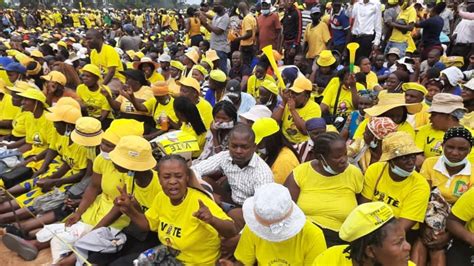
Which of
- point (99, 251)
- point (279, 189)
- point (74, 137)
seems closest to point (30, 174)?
point (74, 137)

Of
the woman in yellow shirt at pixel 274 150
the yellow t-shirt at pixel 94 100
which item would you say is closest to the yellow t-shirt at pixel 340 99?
the woman in yellow shirt at pixel 274 150

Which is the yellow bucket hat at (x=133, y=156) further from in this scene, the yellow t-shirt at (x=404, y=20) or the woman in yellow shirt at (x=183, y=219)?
the yellow t-shirt at (x=404, y=20)

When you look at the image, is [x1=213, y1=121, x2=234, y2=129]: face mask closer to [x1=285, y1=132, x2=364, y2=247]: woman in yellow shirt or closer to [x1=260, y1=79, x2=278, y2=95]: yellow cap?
[x1=260, y1=79, x2=278, y2=95]: yellow cap

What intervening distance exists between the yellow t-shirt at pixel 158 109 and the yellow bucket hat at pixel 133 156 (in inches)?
88.8

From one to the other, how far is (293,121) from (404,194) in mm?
2125

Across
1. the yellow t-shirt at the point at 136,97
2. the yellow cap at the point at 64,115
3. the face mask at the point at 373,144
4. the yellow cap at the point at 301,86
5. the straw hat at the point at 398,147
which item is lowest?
the yellow t-shirt at the point at 136,97

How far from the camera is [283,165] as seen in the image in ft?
13.5

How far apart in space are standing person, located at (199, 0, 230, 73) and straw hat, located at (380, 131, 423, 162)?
6885 millimetres

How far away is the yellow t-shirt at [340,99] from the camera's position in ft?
19.4

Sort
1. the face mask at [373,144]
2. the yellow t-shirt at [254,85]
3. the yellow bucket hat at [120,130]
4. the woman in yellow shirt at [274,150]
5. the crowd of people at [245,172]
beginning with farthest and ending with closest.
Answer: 1. the yellow t-shirt at [254,85]
2. the yellow bucket hat at [120,130]
3. the woman in yellow shirt at [274,150]
4. the face mask at [373,144]
5. the crowd of people at [245,172]

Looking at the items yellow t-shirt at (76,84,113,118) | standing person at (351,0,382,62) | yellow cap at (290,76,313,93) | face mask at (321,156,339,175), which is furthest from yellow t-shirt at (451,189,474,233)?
standing person at (351,0,382,62)

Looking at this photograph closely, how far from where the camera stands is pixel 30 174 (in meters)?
5.55

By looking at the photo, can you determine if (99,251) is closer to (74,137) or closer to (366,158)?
(74,137)

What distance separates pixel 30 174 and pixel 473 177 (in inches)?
193
